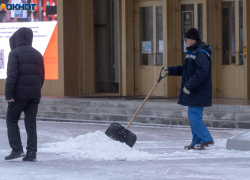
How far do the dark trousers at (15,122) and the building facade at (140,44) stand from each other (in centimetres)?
816

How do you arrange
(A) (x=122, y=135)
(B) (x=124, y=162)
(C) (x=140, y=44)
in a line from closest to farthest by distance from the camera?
(B) (x=124, y=162) < (A) (x=122, y=135) < (C) (x=140, y=44)

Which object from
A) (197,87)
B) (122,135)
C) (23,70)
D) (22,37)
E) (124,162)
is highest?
(22,37)

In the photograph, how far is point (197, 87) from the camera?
7.26 meters

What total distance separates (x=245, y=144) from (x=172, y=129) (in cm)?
A: 309

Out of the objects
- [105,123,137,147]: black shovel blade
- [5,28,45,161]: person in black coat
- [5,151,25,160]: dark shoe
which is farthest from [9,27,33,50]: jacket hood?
[105,123,137,147]: black shovel blade

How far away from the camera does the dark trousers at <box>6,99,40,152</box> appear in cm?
636

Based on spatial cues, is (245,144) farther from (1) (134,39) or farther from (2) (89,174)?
(1) (134,39)

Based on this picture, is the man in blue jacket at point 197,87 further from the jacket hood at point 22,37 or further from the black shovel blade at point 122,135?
the jacket hood at point 22,37

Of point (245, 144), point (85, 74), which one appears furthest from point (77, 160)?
point (85, 74)

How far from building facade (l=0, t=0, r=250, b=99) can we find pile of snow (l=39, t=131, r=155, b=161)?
7139mm

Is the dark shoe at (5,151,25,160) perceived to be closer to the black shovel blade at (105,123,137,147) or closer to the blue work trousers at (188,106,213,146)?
the black shovel blade at (105,123,137,147)

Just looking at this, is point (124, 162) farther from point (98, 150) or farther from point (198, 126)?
point (198, 126)

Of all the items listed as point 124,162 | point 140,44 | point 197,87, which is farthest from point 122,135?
point 140,44

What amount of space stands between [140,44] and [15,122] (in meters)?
8.94
